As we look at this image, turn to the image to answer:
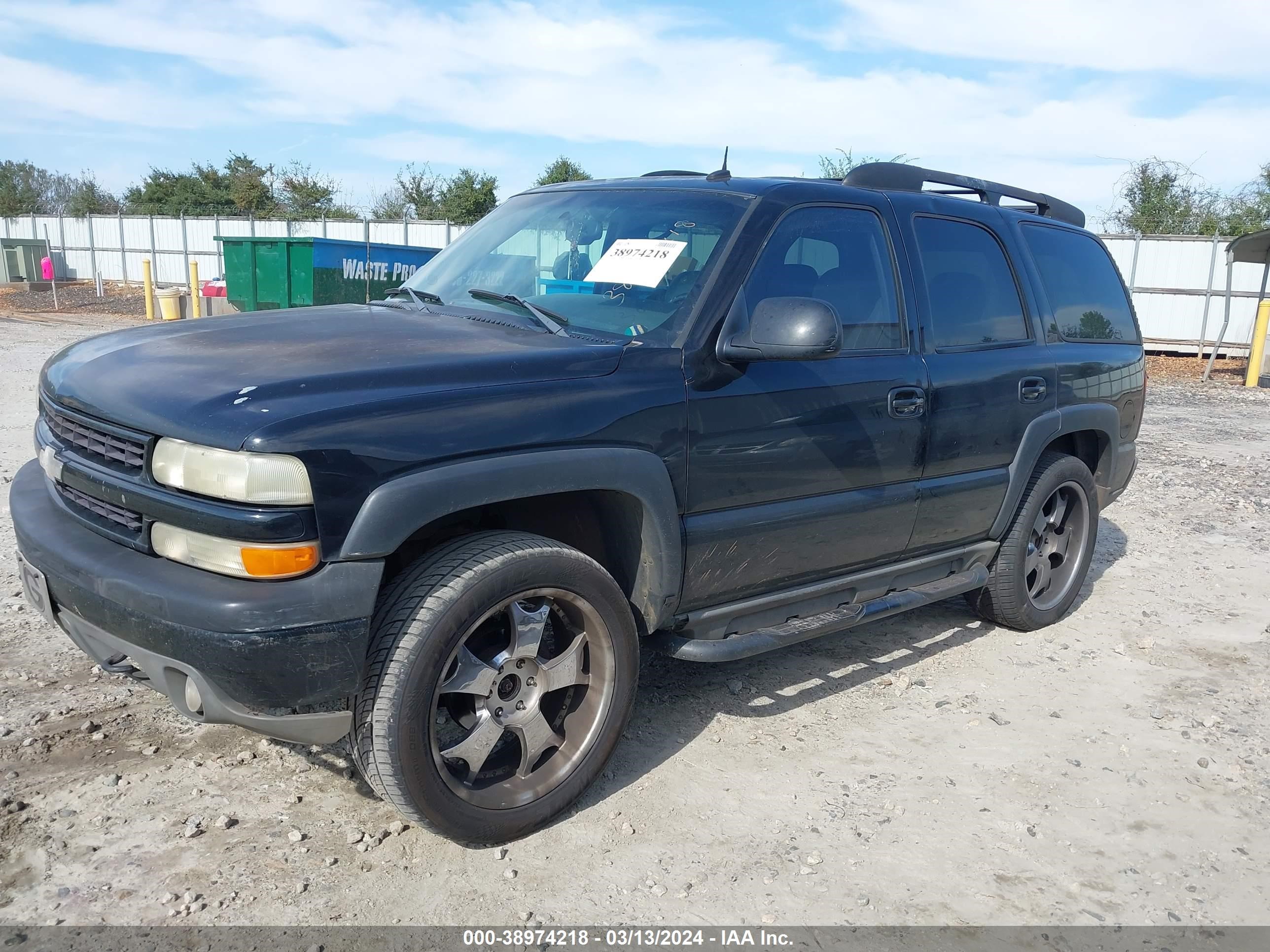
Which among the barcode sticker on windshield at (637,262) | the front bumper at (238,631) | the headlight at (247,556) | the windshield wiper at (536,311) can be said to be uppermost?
the barcode sticker on windshield at (637,262)

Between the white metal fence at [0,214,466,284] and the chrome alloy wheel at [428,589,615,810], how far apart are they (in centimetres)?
2098

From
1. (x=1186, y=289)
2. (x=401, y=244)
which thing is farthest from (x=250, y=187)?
(x=1186, y=289)

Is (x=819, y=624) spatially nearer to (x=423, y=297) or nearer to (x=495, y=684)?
(x=495, y=684)

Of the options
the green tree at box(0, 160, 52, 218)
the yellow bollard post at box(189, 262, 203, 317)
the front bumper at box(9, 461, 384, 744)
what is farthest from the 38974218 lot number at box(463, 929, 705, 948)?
the green tree at box(0, 160, 52, 218)

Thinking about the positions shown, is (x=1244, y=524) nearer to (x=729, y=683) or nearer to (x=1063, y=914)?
(x=729, y=683)

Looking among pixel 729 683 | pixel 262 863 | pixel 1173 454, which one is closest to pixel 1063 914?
pixel 729 683

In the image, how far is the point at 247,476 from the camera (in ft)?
7.92

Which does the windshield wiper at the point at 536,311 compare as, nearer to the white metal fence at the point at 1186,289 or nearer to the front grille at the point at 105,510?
the front grille at the point at 105,510

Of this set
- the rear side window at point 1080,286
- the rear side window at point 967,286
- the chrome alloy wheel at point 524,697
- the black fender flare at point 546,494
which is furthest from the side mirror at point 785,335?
the rear side window at point 1080,286

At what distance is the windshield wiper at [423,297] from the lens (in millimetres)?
3773

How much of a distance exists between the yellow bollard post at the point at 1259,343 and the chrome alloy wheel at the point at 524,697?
1615 centimetres

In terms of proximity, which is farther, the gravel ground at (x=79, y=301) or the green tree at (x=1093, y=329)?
the gravel ground at (x=79, y=301)

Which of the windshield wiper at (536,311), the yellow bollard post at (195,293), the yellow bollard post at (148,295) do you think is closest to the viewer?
the windshield wiper at (536,311)

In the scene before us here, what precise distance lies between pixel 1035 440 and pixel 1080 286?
1026 millimetres
